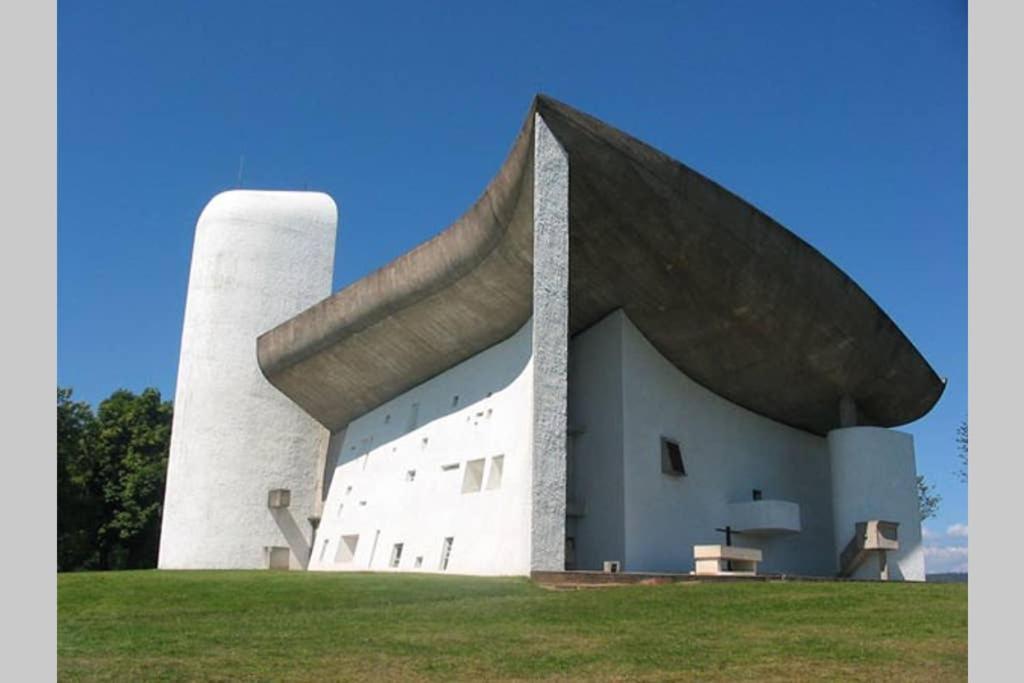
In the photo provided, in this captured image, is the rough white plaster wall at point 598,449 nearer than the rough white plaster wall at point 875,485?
Yes

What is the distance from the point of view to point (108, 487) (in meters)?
37.3

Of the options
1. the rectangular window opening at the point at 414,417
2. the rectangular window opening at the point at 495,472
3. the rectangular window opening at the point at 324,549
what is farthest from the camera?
the rectangular window opening at the point at 324,549

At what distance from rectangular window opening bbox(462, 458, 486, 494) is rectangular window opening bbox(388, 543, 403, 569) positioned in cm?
327

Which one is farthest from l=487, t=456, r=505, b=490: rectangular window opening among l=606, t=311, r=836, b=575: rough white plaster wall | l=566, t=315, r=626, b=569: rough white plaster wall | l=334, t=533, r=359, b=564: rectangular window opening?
l=334, t=533, r=359, b=564: rectangular window opening

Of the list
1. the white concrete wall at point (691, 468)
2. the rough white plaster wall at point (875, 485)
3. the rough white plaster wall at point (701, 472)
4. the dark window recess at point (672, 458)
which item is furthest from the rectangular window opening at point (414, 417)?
the rough white plaster wall at point (875, 485)

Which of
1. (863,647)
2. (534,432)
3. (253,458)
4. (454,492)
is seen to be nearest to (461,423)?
(454,492)

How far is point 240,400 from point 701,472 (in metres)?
13.7

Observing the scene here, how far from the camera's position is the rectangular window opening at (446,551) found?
20636mm

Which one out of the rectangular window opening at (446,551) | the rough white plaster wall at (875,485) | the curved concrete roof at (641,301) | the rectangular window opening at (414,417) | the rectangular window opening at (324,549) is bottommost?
the rectangular window opening at (324,549)

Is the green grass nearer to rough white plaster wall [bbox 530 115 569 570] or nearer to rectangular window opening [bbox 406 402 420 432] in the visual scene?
rough white plaster wall [bbox 530 115 569 570]

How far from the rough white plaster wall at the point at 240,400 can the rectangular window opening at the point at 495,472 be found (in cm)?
1061

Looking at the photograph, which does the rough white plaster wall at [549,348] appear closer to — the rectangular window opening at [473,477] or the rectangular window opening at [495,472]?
the rectangular window opening at [495,472]

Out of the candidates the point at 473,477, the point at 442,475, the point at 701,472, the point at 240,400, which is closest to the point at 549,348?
the point at 473,477
